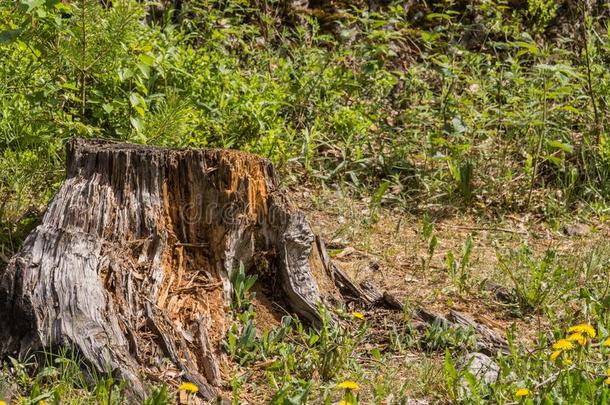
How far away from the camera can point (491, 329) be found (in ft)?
16.6

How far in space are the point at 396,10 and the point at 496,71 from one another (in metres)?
1.12

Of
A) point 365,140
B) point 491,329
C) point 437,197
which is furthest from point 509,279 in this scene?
point 365,140

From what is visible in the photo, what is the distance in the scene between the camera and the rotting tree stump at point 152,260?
406cm

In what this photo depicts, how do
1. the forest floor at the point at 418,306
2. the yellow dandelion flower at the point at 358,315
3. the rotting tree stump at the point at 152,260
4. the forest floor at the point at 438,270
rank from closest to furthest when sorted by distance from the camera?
the rotting tree stump at the point at 152,260
the forest floor at the point at 418,306
the forest floor at the point at 438,270
the yellow dandelion flower at the point at 358,315

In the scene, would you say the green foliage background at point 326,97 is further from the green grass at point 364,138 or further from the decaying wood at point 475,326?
the decaying wood at point 475,326

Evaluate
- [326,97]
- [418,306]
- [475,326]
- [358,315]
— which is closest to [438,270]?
[418,306]

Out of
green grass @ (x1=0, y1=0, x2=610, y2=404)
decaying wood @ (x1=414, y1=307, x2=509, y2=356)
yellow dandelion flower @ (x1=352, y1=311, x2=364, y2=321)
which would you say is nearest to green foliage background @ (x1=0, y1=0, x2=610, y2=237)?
green grass @ (x1=0, y1=0, x2=610, y2=404)

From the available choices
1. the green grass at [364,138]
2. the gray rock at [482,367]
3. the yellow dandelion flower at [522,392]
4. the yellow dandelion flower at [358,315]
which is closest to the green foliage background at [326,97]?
the green grass at [364,138]

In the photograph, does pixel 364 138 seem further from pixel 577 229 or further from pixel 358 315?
pixel 358 315

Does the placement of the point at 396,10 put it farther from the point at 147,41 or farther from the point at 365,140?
the point at 147,41

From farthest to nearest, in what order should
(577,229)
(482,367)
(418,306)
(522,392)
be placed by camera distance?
(577,229), (418,306), (482,367), (522,392)

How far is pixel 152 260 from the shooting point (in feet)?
15.4

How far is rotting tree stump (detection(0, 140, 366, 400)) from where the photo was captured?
160 inches

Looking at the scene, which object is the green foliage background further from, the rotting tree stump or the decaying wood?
the decaying wood
